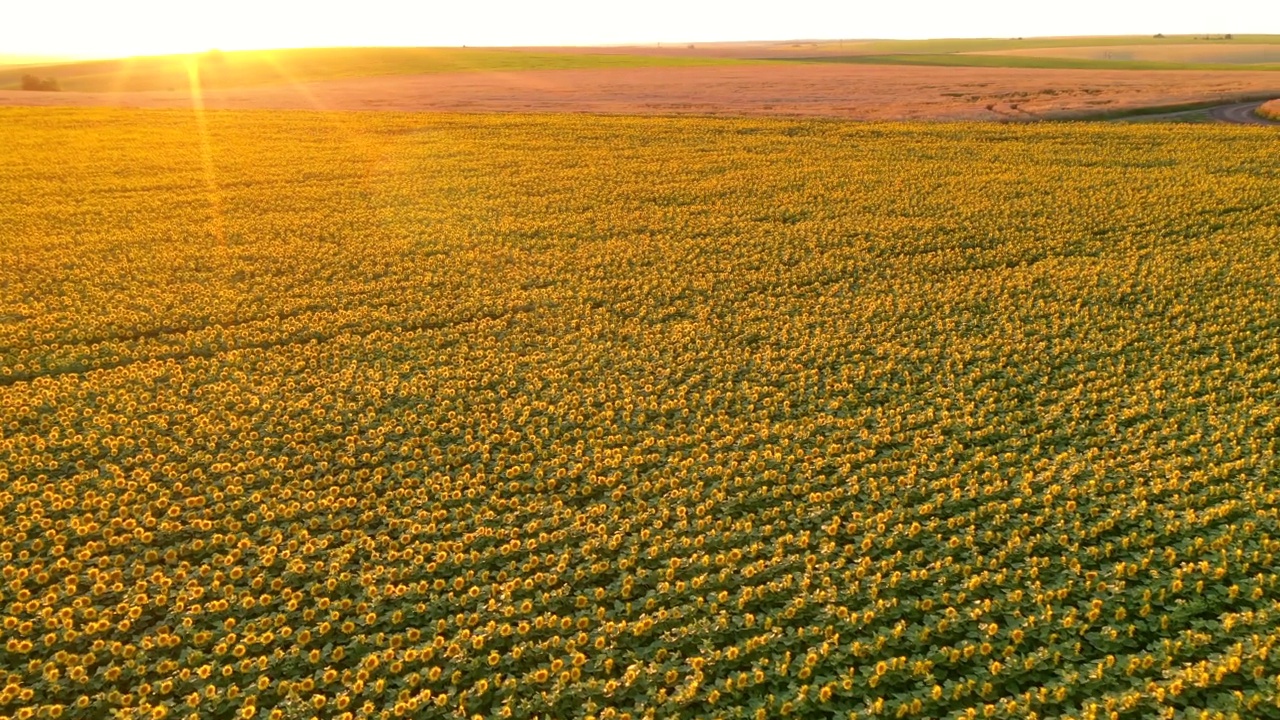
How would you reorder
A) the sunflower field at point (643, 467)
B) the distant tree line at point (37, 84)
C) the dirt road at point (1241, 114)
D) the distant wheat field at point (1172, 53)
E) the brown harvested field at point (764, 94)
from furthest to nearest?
the distant wheat field at point (1172, 53)
the distant tree line at point (37, 84)
the brown harvested field at point (764, 94)
the dirt road at point (1241, 114)
the sunflower field at point (643, 467)

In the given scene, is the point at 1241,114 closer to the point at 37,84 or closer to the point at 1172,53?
the point at 1172,53

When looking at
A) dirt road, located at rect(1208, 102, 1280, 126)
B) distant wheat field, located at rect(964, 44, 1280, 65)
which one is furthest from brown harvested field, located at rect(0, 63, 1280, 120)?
distant wheat field, located at rect(964, 44, 1280, 65)

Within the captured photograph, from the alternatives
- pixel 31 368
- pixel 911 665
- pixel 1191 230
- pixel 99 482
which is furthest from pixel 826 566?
pixel 1191 230

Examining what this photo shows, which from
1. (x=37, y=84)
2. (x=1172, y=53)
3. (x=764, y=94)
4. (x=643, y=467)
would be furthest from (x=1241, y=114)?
(x=37, y=84)

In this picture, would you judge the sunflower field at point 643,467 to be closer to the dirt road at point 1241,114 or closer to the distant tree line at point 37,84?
the dirt road at point 1241,114

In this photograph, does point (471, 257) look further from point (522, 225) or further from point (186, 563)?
point (186, 563)

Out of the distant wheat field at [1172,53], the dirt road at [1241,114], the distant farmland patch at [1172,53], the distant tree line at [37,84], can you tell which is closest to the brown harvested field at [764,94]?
the dirt road at [1241,114]

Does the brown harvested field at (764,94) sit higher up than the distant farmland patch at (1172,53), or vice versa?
the distant farmland patch at (1172,53)

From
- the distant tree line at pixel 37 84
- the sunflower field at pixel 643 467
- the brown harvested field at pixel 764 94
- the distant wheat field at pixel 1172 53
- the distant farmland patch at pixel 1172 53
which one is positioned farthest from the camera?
the distant wheat field at pixel 1172 53
